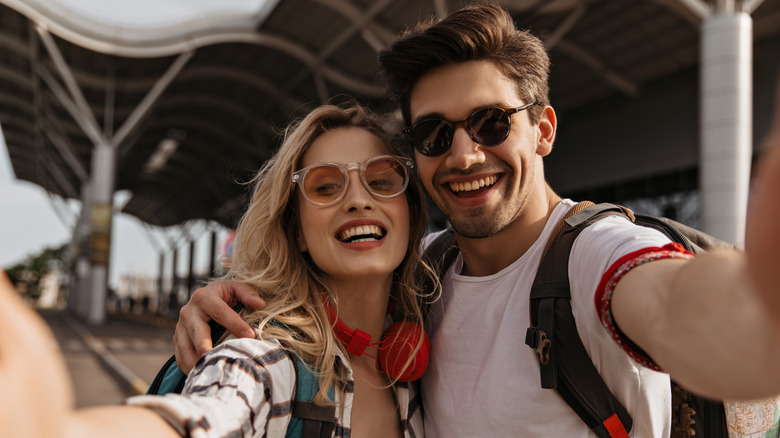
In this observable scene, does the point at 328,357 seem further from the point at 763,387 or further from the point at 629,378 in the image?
the point at 763,387

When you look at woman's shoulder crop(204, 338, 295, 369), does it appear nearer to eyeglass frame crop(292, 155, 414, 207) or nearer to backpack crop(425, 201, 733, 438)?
eyeglass frame crop(292, 155, 414, 207)

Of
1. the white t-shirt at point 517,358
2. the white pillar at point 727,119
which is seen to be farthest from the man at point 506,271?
the white pillar at point 727,119

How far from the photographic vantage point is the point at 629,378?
5.61 feet

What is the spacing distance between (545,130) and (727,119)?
34.2 feet

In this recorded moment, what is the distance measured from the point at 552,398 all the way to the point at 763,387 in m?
0.97

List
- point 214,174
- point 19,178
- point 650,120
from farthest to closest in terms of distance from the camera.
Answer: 1. point 19,178
2. point 214,174
3. point 650,120

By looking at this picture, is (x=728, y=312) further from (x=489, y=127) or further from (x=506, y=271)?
(x=489, y=127)

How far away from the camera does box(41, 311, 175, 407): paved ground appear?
8.44 meters

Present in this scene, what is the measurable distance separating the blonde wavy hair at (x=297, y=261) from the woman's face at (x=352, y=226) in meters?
0.08

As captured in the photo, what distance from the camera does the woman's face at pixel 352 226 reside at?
7.20ft

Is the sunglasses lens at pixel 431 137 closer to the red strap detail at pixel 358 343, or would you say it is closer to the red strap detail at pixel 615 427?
the red strap detail at pixel 358 343

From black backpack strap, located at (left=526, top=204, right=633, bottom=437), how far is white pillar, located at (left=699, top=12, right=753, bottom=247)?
1074cm

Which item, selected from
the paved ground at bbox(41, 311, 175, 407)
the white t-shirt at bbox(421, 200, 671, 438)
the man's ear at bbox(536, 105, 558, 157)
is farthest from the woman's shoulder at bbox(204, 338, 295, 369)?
the paved ground at bbox(41, 311, 175, 407)

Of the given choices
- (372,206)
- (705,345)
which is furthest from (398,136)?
(705,345)
